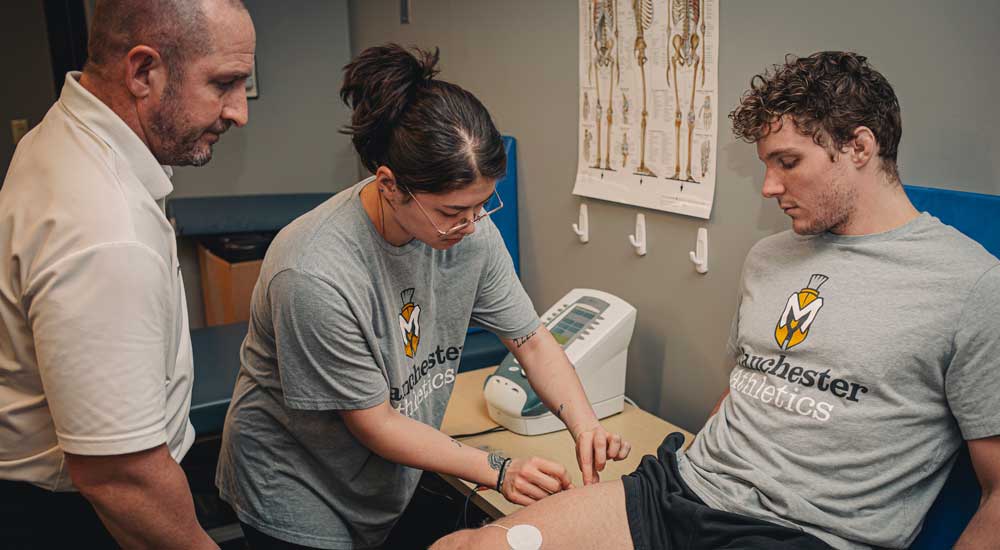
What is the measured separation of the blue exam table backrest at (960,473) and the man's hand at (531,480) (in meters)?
0.65

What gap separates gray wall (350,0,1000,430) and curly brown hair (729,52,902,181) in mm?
118

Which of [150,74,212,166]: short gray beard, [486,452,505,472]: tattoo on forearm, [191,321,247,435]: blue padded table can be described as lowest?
[191,321,247,435]: blue padded table

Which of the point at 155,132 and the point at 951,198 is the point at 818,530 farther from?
the point at 155,132

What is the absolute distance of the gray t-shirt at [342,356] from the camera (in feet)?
4.25

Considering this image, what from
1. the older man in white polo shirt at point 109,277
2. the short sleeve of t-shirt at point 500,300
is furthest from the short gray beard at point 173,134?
the short sleeve of t-shirt at point 500,300

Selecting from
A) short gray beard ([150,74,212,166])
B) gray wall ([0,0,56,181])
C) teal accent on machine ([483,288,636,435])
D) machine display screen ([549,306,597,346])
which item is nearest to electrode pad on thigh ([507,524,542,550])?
teal accent on machine ([483,288,636,435])

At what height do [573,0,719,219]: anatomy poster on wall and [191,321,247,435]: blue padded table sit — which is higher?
[573,0,719,219]: anatomy poster on wall

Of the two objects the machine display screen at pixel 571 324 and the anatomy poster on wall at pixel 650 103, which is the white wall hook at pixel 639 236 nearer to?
the anatomy poster on wall at pixel 650 103

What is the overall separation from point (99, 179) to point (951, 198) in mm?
1379

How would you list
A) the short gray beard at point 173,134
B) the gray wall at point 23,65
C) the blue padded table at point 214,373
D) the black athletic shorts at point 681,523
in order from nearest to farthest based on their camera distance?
the short gray beard at point 173,134 < the black athletic shorts at point 681,523 < the blue padded table at point 214,373 < the gray wall at point 23,65

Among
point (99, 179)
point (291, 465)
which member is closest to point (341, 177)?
point (291, 465)

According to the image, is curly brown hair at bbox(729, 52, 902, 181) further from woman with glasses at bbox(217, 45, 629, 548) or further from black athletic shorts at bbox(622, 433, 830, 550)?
black athletic shorts at bbox(622, 433, 830, 550)

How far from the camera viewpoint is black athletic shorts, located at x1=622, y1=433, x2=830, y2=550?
51.5 inches

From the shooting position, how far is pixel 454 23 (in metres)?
2.87
